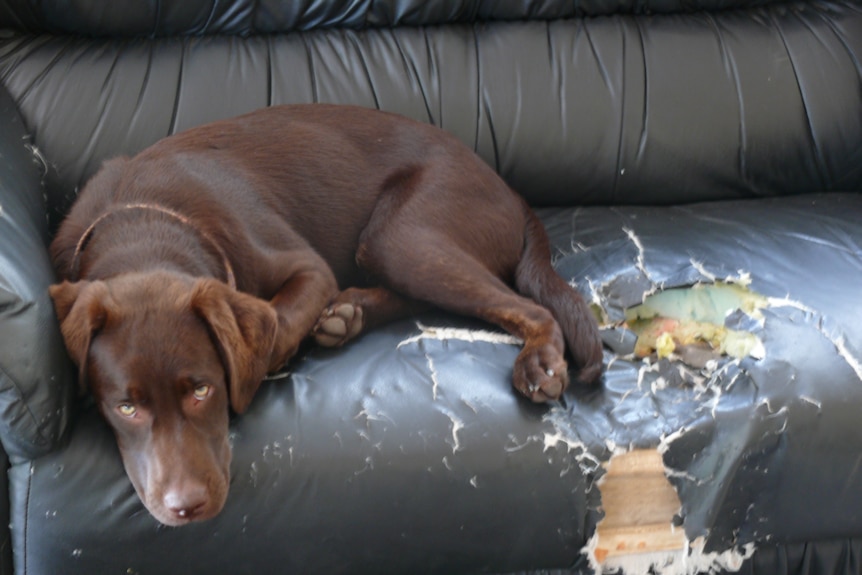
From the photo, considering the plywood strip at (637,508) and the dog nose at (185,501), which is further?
the plywood strip at (637,508)

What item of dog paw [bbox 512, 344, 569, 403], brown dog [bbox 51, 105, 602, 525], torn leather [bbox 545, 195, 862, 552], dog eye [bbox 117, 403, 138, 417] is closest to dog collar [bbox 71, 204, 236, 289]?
brown dog [bbox 51, 105, 602, 525]

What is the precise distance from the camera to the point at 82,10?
267 cm

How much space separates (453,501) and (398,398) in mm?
241

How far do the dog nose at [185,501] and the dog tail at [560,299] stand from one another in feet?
2.88

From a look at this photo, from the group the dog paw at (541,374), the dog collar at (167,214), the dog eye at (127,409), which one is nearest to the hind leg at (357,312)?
the dog collar at (167,214)

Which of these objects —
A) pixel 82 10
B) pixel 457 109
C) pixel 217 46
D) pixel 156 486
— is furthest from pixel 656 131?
pixel 156 486

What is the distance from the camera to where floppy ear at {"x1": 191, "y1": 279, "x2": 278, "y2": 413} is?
1.70m

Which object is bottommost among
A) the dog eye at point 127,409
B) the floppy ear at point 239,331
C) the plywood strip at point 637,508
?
the plywood strip at point 637,508

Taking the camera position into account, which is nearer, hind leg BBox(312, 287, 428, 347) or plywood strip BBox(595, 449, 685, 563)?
plywood strip BBox(595, 449, 685, 563)

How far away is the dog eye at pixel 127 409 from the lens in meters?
1.64

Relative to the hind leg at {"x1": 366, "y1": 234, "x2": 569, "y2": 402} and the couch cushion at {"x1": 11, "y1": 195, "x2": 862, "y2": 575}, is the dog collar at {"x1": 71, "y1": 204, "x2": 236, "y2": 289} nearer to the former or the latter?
the couch cushion at {"x1": 11, "y1": 195, "x2": 862, "y2": 575}

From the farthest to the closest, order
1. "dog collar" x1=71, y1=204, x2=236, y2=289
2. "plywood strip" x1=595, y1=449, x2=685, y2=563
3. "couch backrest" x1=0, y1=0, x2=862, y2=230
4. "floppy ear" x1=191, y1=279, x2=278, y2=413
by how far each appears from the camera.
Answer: "couch backrest" x1=0, y1=0, x2=862, y2=230 → "dog collar" x1=71, y1=204, x2=236, y2=289 → "plywood strip" x1=595, y1=449, x2=685, y2=563 → "floppy ear" x1=191, y1=279, x2=278, y2=413

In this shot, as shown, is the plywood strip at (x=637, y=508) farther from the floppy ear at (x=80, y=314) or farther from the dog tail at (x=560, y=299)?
the floppy ear at (x=80, y=314)

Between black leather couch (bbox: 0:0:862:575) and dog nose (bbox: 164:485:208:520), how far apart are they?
0.14m
